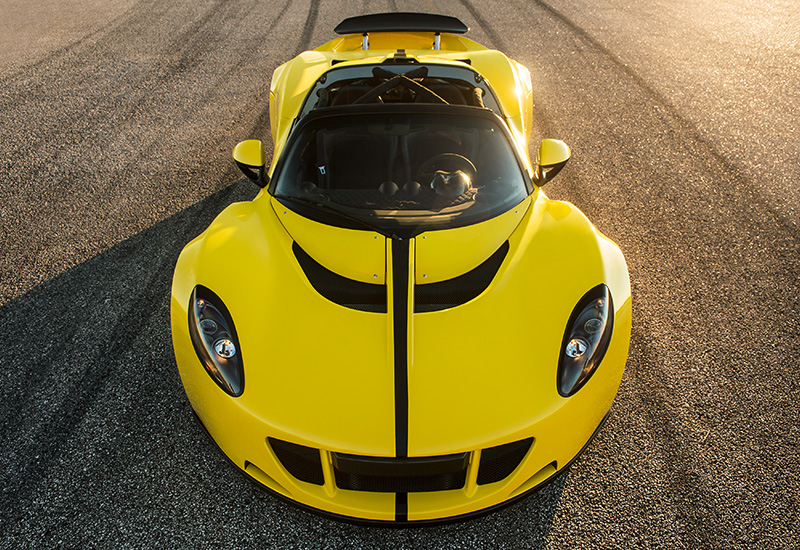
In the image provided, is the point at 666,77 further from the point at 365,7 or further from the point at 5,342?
the point at 5,342

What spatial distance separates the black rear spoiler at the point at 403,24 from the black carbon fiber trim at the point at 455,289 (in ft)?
10.2

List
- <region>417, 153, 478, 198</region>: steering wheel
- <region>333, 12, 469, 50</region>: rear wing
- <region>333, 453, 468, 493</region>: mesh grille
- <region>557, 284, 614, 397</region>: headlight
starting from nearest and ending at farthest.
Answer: <region>333, 453, 468, 493</region>: mesh grille < <region>557, 284, 614, 397</region>: headlight < <region>417, 153, 478, 198</region>: steering wheel < <region>333, 12, 469, 50</region>: rear wing

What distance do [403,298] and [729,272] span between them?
2555mm

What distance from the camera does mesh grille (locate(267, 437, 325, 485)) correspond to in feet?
6.38

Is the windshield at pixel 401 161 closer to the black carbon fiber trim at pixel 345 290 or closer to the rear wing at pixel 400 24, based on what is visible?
the black carbon fiber trim at pixel 345 290

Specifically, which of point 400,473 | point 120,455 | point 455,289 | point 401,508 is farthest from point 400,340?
point 120,455

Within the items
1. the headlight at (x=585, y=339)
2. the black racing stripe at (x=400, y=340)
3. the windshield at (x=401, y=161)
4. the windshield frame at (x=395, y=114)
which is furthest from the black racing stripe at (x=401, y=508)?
the windshield frame at (x=395, y=114)

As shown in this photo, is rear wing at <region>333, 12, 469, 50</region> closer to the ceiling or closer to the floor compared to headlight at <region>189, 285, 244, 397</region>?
closer to the ceiling

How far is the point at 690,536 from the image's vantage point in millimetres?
2197

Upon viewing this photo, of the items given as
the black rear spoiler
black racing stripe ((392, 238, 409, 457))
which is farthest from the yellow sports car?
the black rear spoiler

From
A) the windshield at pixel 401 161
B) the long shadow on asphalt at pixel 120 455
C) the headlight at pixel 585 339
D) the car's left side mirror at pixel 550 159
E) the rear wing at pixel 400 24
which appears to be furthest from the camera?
the rear wing at pixel 400 24

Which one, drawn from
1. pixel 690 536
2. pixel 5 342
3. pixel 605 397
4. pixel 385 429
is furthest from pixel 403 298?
pixel 5 342

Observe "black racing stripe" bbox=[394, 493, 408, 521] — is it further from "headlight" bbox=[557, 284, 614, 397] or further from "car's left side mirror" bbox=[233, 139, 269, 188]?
"car's left side mirror" bbox=[233, 139, 269, 188]

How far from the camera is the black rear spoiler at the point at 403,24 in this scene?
4.74 metres
